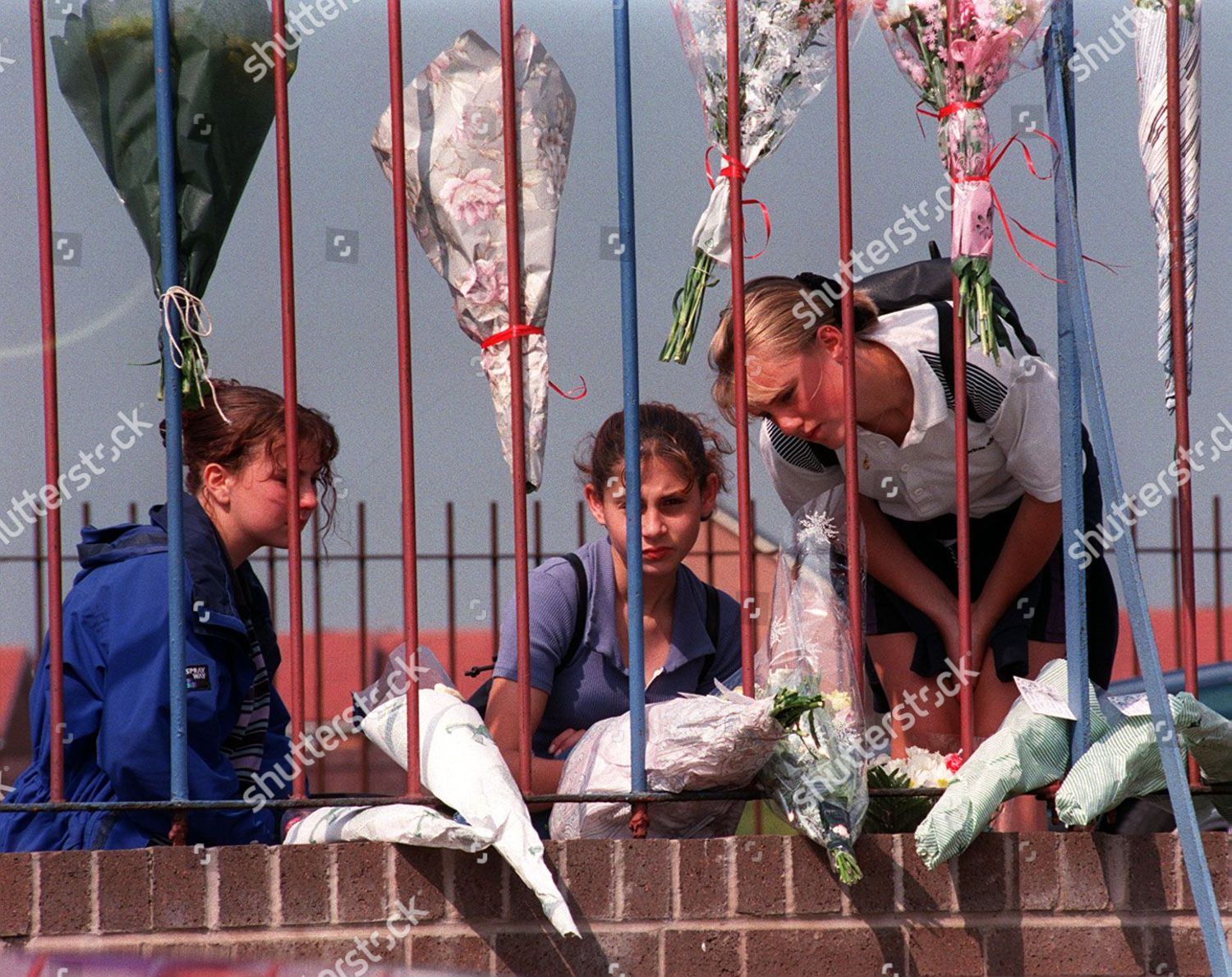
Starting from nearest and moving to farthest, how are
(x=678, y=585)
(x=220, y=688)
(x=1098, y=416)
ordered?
(x=1098, y=416) → (x=220, y=688) → (x=678, y=585)

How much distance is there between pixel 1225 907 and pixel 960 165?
135cm

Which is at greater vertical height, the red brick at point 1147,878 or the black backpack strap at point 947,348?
the black backpack strap at point 947,348

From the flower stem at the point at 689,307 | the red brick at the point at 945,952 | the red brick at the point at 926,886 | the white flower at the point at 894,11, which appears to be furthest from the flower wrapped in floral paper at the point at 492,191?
the red brick at the point at 945,952

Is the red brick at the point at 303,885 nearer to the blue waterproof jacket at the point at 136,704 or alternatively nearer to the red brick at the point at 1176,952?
the blue waterproof jacket at the point at 136,704

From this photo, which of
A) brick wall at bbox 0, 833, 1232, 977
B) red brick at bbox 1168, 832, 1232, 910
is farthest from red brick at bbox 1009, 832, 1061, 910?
red brick at bbox 1168, 832, 1232, 910

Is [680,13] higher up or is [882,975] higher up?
[680,13]

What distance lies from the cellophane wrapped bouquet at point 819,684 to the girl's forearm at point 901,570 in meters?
0.15

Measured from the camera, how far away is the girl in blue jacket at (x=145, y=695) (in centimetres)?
270

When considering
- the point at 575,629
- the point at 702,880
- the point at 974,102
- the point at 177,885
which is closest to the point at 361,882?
the point at 177,885

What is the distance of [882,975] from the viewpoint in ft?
8.93

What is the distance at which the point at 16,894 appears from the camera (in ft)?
8.50

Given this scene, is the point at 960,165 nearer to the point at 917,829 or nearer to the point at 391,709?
the point at 917,829

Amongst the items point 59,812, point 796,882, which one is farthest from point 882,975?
point 59,812

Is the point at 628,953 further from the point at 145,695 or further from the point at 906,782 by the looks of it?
the point at 145,695
